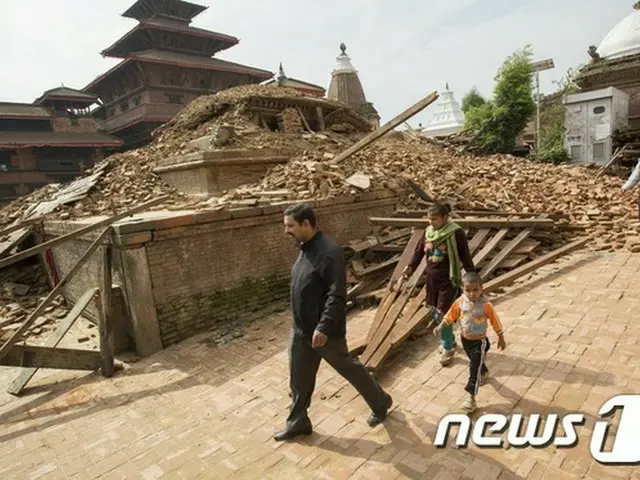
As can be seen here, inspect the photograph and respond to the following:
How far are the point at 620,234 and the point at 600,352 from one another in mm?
5542

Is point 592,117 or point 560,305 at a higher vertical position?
point 592,117

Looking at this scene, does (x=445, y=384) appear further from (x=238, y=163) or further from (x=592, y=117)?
(x=592, y=117)

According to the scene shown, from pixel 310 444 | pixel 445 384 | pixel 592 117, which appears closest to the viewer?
pixel 310 444

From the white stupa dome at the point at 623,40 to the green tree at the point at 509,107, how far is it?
7877mm

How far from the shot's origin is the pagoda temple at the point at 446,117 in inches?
1438

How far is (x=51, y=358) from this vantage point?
500cm

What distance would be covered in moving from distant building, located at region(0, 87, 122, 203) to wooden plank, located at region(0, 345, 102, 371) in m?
20.8

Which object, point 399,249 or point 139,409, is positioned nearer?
point 139,409

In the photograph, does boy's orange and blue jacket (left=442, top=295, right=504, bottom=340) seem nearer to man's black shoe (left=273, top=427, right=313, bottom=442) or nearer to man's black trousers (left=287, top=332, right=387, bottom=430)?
man's black trousers (left=287, top=332, right=387, bottom=430)

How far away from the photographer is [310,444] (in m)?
3.19

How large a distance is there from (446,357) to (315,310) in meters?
1.99

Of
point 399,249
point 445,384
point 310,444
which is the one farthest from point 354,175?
point 310,444

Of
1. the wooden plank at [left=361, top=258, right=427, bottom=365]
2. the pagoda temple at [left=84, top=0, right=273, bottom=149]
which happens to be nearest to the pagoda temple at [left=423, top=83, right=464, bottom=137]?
the pagoda temple at [left=84, top=0, right=273, bottom=149]

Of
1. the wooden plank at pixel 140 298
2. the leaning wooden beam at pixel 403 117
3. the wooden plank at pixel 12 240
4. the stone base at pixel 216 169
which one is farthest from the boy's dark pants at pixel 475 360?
the wooden plank at pixel 12 240
